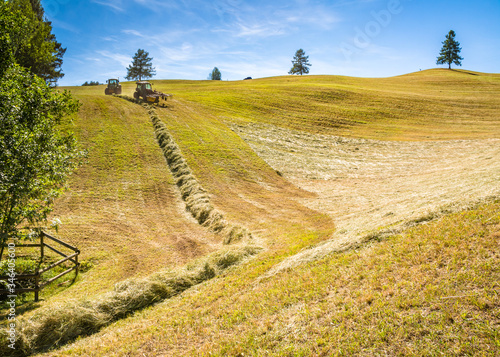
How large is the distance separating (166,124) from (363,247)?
28.6 metres

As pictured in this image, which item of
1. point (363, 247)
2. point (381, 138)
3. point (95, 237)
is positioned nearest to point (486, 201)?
point (363, 247)

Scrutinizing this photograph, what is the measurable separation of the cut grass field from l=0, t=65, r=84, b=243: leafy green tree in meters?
3.00

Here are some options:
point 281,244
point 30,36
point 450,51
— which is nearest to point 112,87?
point 30,36

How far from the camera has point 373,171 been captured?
2489cm

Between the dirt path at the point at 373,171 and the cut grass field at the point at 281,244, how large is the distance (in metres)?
0.22

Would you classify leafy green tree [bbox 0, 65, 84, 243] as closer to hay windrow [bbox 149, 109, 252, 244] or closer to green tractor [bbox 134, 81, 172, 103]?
hay windrow [bbox 149, 109, 252, 244]

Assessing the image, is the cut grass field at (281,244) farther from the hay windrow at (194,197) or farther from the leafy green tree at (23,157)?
the leafy green tree at (23,157)

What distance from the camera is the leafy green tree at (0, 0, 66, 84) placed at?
11.5m

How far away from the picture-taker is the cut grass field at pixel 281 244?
5039mm

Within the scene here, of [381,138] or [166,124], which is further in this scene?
[381,138]

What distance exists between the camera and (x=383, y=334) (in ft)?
15.5

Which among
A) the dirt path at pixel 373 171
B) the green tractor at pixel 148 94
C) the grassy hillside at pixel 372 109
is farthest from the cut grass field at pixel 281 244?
the green tractor at pixel 148 94

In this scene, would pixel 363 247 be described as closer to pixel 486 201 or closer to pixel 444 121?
pixel 486 201

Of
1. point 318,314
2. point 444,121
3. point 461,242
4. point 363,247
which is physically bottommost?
point 318,314
